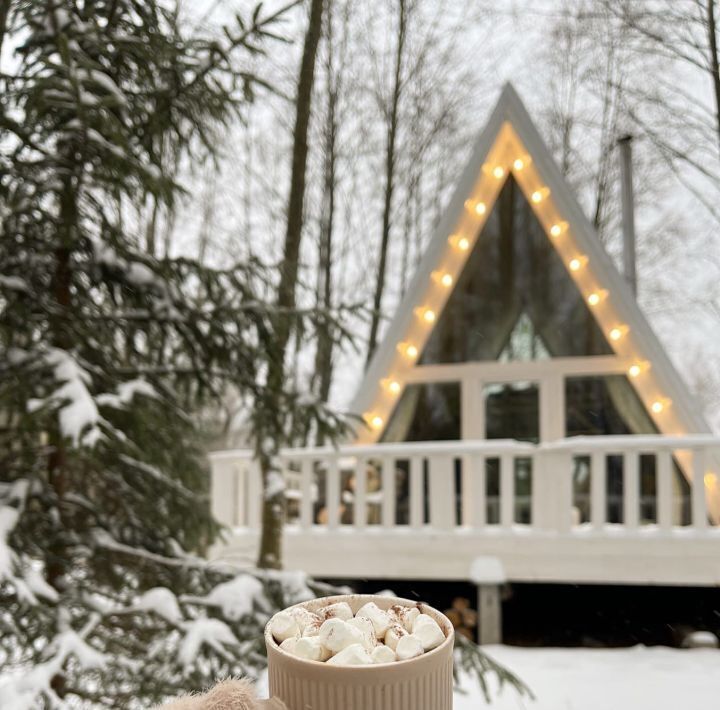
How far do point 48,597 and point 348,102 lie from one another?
7.79 meters

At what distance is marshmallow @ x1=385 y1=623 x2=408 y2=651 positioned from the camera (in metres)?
0.86

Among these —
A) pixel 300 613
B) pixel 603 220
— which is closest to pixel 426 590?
pixel 300 613

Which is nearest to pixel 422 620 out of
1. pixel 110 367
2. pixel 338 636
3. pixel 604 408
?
pixel 338 636

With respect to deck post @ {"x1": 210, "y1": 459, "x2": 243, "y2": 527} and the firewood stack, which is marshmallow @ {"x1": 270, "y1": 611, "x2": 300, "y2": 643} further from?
deck post @ {"x1": 210, "y1": 459, "x2": 243, "y2": 527}

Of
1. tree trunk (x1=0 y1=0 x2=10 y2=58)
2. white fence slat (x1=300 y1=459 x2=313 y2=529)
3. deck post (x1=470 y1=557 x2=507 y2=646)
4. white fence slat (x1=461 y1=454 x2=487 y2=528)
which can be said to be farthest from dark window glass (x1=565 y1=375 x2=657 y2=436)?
tree trunk (x1=0 y1=0 x2=10 y2=58)

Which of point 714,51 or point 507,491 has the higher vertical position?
point 714,51

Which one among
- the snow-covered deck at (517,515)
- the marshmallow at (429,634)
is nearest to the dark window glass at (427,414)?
the snow-covered deck at (517,515)

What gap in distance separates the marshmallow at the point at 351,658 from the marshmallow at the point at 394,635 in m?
0.06

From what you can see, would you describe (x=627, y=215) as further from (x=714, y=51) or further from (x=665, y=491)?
(x=665, y=491)

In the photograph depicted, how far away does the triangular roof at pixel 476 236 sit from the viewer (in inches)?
183

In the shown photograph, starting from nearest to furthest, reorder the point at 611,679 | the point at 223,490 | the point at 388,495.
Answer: the point at 611,679 < the point at 388,495 < the point at 223,490

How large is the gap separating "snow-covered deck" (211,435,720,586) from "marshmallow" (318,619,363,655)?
241cm

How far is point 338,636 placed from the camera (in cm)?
82

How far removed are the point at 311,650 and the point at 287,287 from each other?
213cm
